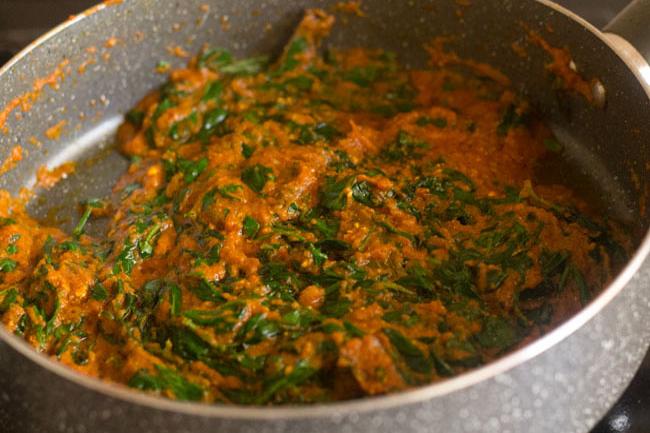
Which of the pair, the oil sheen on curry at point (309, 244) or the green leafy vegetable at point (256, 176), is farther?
the green leafy vegetable at point (256, 176)

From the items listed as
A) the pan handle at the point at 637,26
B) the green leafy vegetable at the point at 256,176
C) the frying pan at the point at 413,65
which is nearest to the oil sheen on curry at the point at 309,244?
the green leafy vegetable at the point at 256,176

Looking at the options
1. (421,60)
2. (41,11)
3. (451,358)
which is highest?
(41,11)

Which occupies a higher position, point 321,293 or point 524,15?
point 524,15

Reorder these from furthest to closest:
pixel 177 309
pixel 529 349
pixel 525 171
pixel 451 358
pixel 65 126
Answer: pixel 65 126, pixel 525 171, pixel 177 309, pixel 451 358, pixel 529 349

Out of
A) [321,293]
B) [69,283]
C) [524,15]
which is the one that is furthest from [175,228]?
[524,15]

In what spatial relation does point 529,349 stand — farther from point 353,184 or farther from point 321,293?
point 353,184

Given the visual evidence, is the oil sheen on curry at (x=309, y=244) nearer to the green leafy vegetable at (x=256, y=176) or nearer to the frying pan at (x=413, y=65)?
the green leafy vegetable at (x=256, y=176)
